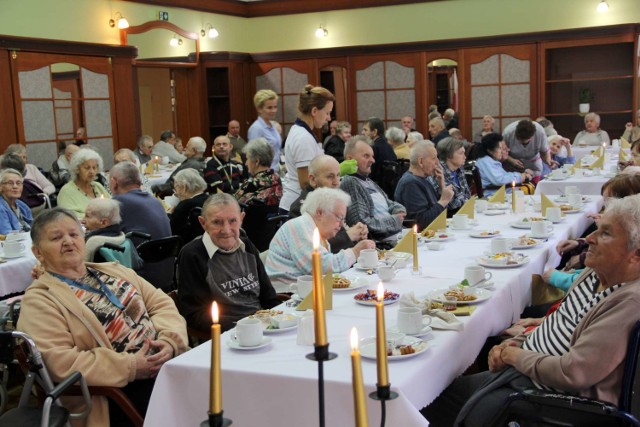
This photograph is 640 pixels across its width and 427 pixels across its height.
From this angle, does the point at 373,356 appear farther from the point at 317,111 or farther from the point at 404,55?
the point at 404,55

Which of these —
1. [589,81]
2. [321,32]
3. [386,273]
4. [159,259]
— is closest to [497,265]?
[386,273]

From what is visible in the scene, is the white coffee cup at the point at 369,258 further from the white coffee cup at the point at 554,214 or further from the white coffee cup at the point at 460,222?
the white coffee cup at the point at 554,214

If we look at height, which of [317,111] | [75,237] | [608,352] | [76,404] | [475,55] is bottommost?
[76,404]

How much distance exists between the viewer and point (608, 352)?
2141 millimetres

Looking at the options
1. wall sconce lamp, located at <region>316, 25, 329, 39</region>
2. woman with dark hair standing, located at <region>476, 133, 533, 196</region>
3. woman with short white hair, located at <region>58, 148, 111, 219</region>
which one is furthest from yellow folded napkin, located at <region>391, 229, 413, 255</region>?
wall sconce lamp, located at <region>316, 25, 329, 39</region>

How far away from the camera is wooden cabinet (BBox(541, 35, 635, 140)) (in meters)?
11.4

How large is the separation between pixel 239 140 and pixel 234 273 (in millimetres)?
8674

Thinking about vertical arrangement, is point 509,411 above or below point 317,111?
below

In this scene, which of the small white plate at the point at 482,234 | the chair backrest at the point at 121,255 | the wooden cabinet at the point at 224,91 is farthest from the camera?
the wooden cabinet at the point at 224,91

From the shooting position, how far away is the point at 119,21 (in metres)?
10.8

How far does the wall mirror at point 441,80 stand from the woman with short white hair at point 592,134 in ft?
8.11

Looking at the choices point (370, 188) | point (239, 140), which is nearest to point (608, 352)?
point (370, 188)

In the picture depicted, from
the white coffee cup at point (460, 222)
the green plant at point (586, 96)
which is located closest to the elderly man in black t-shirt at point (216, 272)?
the white coffee cup at point (460, 222)

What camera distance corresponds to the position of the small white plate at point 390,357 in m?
2.18
